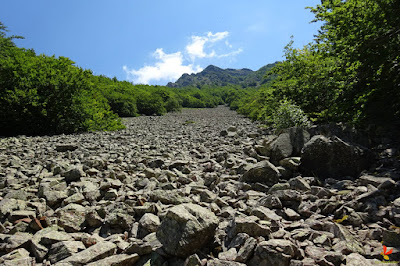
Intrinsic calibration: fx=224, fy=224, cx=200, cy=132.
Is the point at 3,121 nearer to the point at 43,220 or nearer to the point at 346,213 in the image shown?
the point at 43,220

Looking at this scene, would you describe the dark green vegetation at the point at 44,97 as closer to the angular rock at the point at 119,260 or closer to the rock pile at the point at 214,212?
the rock pile at the point at 214,212

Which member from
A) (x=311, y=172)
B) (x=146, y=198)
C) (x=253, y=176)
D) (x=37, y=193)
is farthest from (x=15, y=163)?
(x=311, y=172)

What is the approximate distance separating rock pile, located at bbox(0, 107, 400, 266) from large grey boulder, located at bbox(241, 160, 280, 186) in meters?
0.02

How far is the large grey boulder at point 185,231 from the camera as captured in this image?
95.9 inches

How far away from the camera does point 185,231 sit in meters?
2.49

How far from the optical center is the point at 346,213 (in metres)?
2.97

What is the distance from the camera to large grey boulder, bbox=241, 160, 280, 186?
14.7ft

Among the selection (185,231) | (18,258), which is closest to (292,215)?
(185,231)

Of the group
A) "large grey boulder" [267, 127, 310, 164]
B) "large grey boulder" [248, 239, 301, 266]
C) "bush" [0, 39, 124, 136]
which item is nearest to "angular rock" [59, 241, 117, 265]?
"large grey boulder" [248, 239, 301, 266]

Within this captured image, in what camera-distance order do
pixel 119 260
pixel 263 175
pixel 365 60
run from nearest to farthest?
pixel 119 260
pixel 263 175
pixel 365 60

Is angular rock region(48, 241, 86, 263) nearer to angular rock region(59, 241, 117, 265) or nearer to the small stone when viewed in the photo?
angular rock region(59, 241, 117, 265)

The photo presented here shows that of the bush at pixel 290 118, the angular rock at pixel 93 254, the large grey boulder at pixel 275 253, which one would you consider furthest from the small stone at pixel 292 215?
the bush at pixel 290 118

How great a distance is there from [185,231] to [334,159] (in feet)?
11.9

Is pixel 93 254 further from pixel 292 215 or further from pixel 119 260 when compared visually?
pixel 292 215
